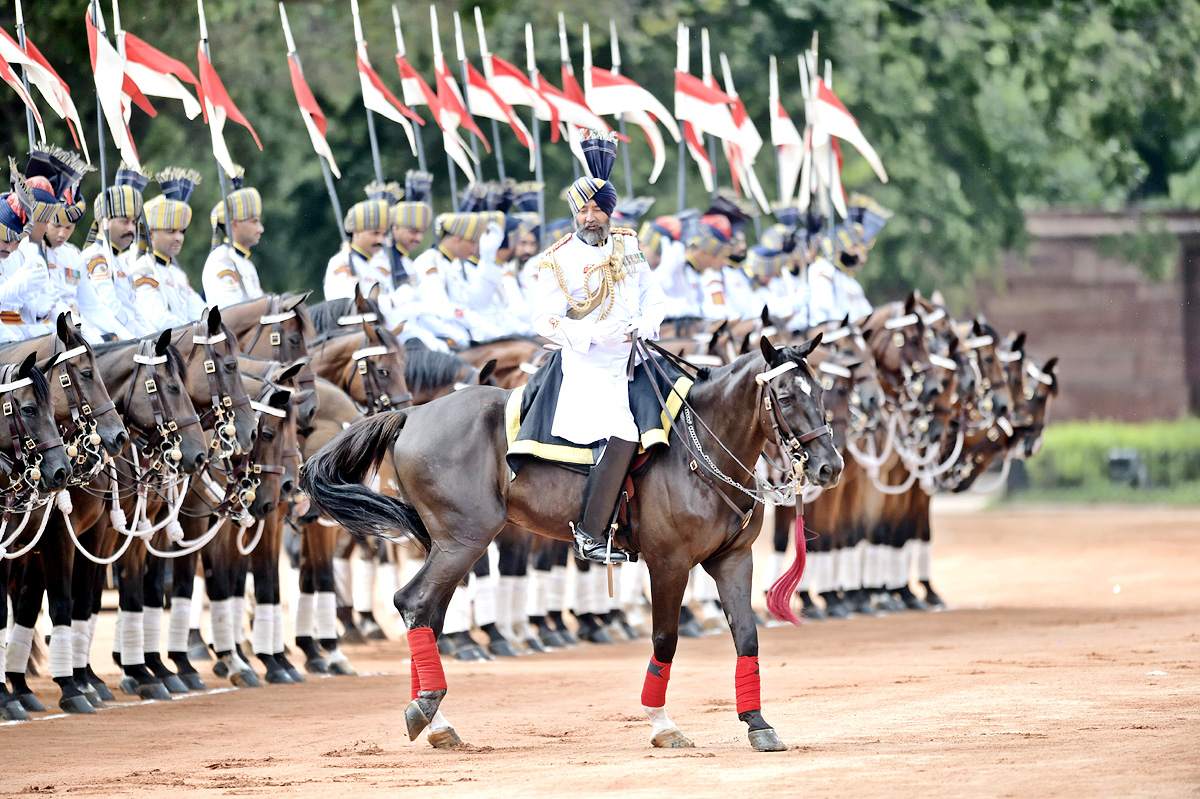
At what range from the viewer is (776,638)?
50.4 feet

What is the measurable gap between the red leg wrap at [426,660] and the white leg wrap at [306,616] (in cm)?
432

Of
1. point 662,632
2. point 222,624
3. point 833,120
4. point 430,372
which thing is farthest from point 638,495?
point 833,120

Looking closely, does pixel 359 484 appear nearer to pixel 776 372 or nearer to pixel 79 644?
pixel 776 372

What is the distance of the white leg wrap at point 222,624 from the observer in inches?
500

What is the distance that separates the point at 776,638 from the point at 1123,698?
5.52 m

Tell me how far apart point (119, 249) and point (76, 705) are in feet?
12.0

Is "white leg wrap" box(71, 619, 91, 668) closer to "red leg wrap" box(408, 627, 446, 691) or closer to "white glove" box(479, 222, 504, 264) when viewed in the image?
"red leg wrap" box(408, 627, 446, 691)

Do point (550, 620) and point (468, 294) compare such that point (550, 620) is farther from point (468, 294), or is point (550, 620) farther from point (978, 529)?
point (978, 529)

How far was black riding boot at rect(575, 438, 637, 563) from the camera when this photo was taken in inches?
361

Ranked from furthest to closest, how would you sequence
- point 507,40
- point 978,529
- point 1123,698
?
1. point 978,529
2. point 507,40
3. point 1123,698

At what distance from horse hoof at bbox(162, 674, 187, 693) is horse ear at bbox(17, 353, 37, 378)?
2.97 metres

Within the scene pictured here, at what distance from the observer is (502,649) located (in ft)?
47.0

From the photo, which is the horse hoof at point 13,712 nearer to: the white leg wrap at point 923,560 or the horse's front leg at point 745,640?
the horse's front leg at point 745,640

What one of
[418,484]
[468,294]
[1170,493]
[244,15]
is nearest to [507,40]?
[244,15]
